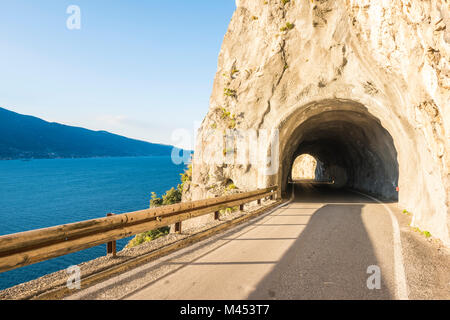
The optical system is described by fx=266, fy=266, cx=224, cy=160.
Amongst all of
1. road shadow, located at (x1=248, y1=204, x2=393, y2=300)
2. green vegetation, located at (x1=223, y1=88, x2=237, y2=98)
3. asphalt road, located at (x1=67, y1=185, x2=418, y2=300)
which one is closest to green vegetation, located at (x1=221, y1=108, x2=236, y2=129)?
green vegetation, located at (x1=223, y1=88, x2=237, y2=98)

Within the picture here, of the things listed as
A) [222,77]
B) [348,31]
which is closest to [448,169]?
[348,31]

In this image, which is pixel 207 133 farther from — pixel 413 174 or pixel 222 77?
pixel 413 174

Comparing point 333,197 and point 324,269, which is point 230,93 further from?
point 324,269

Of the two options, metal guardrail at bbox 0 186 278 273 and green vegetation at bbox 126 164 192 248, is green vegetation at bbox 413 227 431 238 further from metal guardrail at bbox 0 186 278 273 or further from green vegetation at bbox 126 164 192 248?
green vegetation at bbox 126 164 192 248

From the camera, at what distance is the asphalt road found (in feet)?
13.2

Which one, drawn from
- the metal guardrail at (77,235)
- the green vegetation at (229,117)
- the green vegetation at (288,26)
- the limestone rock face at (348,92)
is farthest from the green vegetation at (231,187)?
the metal guardrail at (77,235)

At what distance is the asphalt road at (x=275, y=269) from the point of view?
4.01 metres

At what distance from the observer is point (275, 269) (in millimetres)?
4988

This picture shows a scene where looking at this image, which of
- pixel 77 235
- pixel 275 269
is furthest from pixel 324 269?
pixel 77 235

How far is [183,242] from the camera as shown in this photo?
6.55 m

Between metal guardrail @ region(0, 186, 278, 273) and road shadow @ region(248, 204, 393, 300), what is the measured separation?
294cm

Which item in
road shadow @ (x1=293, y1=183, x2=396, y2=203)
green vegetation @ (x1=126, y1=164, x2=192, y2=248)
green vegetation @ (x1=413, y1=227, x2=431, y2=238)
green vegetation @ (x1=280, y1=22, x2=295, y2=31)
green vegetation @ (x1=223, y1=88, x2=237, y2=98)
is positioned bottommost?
green vegetation @ (x1=126, y1=164, x2=192, y2=248)

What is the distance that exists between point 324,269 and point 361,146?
20.1 m

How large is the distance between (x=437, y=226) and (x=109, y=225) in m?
8.31
